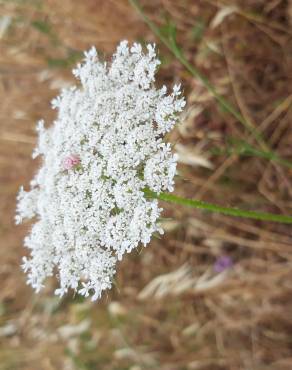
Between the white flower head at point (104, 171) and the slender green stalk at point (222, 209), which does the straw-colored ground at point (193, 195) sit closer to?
the white flower head at point (104, 171)

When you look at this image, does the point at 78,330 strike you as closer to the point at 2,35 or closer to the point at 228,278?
the point at 228,278

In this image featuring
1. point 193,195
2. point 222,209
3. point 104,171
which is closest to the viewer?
point 222,209

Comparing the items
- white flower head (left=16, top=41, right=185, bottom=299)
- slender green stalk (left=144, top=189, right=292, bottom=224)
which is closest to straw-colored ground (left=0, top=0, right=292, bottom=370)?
white flower head (left=16, top=41, right=185, bottom=299)

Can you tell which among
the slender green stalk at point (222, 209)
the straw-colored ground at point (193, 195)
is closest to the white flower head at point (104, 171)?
the slender green stalk at point (222, 209)

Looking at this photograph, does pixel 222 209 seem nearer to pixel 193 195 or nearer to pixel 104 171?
pixel 104 171

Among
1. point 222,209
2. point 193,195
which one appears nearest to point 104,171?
point 222,209
